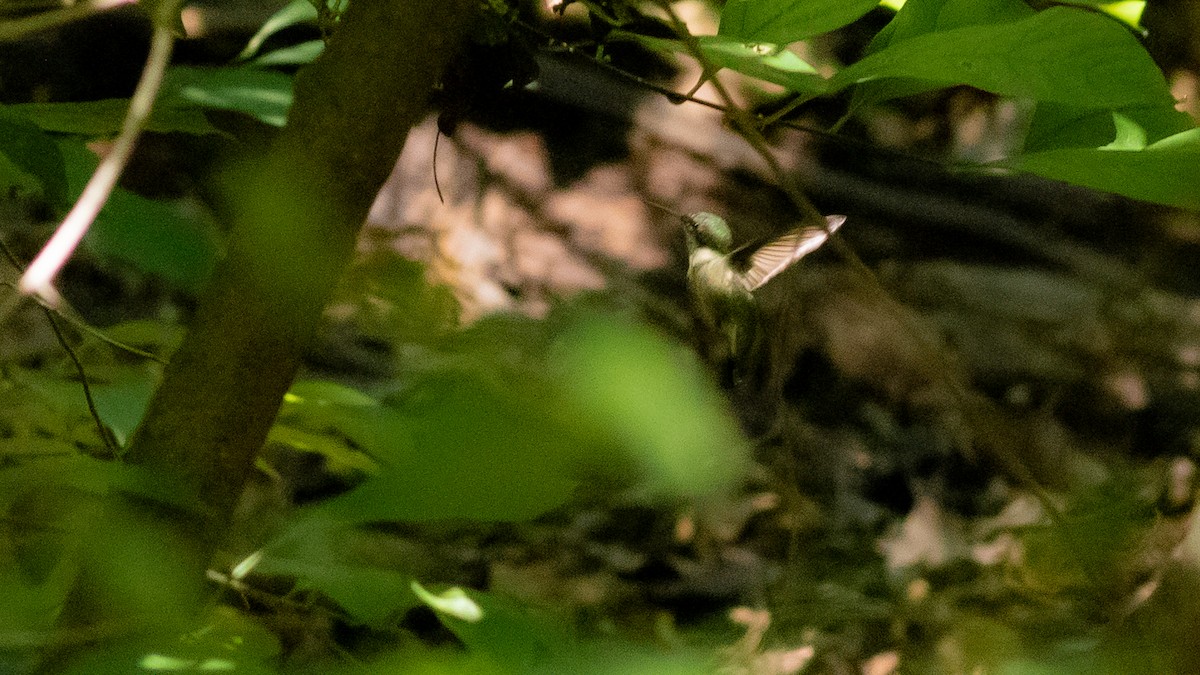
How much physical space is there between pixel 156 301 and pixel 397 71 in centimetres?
132

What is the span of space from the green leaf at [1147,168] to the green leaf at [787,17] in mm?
98

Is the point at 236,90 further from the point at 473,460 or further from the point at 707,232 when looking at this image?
the point at 473,460

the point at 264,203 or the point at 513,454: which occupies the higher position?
the point at 264,203

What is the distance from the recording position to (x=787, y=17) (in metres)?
0.43

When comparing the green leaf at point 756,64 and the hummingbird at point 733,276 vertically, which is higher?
the green leaf at point 756,64

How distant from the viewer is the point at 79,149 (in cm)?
63

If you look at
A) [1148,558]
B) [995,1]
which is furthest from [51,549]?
[1148,558]

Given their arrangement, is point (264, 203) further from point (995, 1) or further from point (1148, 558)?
point (1148, 558)

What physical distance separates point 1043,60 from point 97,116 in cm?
44

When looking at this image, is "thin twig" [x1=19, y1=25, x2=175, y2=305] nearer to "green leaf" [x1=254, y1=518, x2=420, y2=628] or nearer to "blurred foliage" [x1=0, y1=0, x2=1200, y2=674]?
"blurred foliage" [x1=0, y1=0, x2=1200, y2=674]

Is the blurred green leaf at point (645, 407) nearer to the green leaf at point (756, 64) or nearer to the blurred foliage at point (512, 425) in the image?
the blurred foliage at point (512, 425)

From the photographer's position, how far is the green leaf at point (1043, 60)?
1.20 ft

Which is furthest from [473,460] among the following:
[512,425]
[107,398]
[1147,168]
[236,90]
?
[236,90]

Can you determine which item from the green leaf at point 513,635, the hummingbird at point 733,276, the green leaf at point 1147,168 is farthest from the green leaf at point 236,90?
the green leaf at point 1147,168
